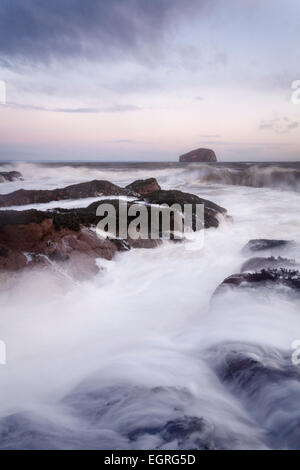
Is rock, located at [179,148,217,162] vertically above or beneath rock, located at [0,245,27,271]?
above

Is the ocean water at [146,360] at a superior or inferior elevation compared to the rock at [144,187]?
inferior

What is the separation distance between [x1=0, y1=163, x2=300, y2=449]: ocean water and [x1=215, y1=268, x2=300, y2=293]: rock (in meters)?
0.24

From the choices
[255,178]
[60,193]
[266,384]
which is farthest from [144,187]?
[255,178]

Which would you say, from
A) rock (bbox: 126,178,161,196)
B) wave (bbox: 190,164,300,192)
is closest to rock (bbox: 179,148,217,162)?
wave (bbox: 190,164,300,192)

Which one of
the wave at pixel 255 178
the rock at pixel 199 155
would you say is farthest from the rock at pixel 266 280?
the rock at pixel 199 155

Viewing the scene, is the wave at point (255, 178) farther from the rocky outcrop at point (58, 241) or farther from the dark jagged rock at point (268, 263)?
the dark jagged rock at point (268, 263)

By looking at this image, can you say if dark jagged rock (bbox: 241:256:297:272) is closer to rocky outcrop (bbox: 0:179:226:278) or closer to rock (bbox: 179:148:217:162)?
rocky outcrop (bbox: 0:179:226:278)

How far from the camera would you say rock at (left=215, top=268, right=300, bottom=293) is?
18.6ft

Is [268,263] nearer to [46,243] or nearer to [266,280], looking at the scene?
[266,280]

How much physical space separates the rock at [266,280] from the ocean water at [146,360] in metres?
0.24

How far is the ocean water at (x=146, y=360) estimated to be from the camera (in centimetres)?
290

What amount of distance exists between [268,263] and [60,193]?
9.39 metres
